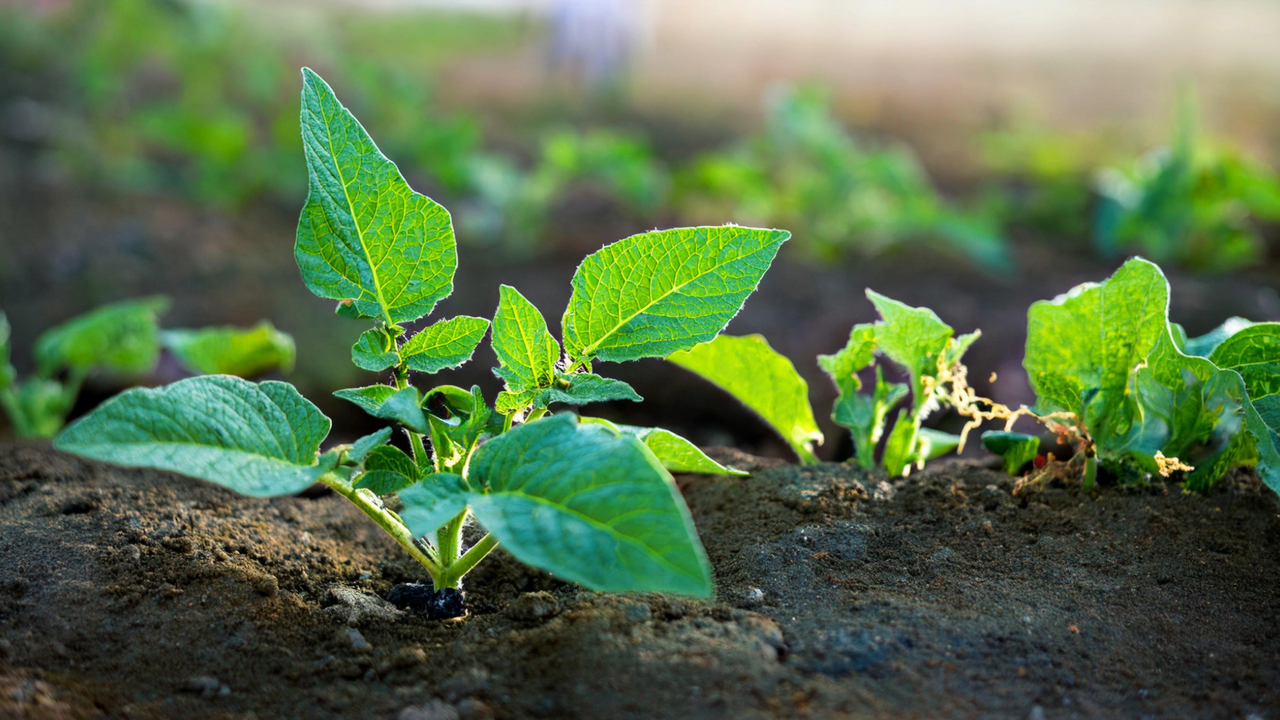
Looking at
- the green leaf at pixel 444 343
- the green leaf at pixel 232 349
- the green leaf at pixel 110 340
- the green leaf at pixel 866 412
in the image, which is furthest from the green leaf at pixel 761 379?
the green leaf at pixel 110 340

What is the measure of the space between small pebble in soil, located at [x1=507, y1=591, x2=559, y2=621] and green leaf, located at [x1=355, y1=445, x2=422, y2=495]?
0.70ft

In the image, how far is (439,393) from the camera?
1.24m

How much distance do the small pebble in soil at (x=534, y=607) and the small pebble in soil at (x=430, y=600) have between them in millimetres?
71

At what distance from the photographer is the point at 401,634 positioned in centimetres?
118

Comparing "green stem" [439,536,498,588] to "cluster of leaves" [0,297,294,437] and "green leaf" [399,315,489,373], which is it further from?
"cluster of leaves" [0,297,294,437]

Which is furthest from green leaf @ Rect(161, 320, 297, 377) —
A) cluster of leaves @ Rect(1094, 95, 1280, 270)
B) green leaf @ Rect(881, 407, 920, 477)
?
cluster of leaves @ Rect(1094, 95, 1280, 270)

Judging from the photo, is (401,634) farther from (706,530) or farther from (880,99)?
(880,99)

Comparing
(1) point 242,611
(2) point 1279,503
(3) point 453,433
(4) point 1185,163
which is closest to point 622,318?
(3) point 453,433

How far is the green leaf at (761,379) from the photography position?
1.59 metres

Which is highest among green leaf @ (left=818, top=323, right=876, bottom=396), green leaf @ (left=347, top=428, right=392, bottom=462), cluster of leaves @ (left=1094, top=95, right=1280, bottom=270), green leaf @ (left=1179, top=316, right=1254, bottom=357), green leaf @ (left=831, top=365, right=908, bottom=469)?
cluster of leaves @ (left=1094, top=95, right=1280, bottom=270)

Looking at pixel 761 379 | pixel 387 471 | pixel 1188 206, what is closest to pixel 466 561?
pixel 387 471

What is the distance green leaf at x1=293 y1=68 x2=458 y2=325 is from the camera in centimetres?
119

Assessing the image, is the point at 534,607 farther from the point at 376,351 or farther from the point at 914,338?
the point at 914,338

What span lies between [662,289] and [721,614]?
0.43 meters
